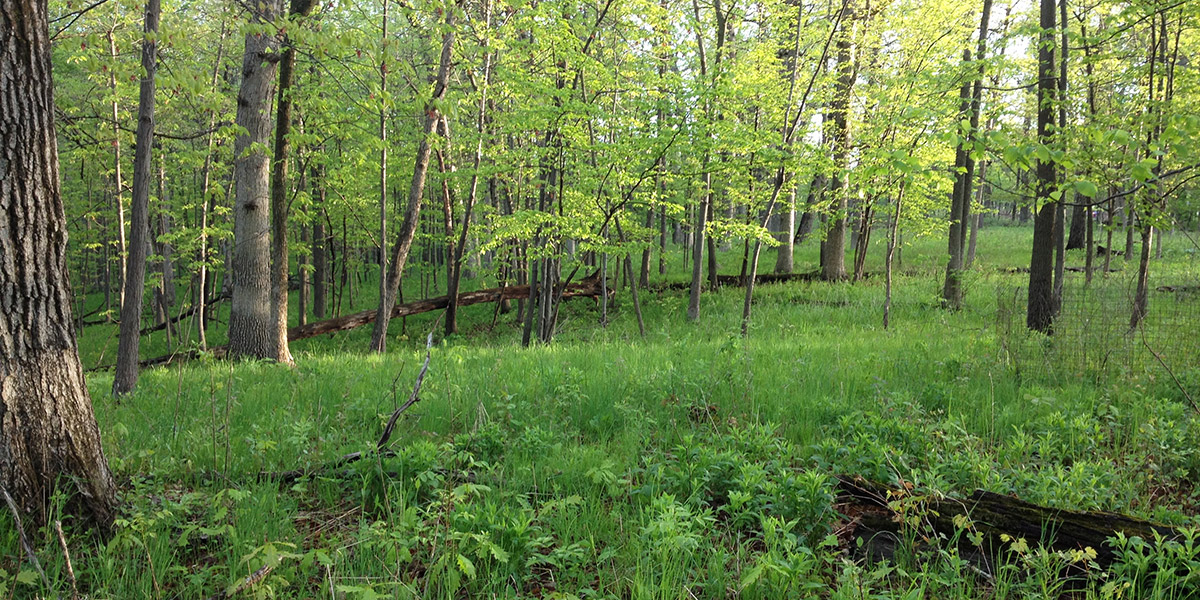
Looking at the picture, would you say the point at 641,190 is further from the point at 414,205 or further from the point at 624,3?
the point at 414,205

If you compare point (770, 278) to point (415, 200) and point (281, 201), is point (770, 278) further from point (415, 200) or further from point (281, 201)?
point (281, 201)

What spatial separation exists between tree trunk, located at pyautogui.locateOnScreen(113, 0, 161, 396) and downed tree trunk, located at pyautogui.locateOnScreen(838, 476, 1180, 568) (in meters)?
7.01

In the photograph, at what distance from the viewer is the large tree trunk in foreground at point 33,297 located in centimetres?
271

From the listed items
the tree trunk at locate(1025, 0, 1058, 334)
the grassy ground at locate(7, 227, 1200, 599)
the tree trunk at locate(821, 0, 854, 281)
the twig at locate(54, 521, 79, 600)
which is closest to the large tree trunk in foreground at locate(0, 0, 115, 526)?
the grassy ground at locate(7, 227, 1200, 599)

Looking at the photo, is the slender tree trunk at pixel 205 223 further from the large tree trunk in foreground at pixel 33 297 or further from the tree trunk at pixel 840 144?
the tree trunk at pixel 840 144

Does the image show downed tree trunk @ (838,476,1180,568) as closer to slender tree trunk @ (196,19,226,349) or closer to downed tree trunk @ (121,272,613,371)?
slender tree trunk @ (196,19,226,349)

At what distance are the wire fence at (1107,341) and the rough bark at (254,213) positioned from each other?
32.4 feet

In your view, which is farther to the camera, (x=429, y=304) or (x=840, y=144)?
(x=429, y=304)

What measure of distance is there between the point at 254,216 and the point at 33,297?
6.77m

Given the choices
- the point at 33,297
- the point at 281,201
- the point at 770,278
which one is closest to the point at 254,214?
the point at 281,201

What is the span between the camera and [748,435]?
4.20 meters

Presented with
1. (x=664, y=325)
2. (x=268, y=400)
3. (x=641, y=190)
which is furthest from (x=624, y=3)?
(x=268, y=400)

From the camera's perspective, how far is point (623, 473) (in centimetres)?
394

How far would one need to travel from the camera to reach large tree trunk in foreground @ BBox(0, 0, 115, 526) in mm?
2705
